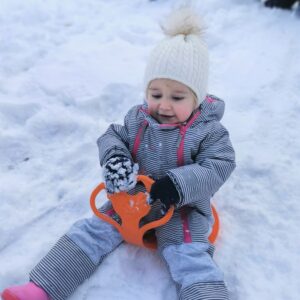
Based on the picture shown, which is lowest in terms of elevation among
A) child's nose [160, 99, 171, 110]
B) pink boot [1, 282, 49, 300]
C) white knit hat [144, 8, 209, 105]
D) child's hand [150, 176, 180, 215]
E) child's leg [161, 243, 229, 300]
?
pink boot [1, 282, 49, 300]

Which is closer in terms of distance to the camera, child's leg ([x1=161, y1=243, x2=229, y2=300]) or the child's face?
child's leg ([x1=161, y1=243, x2=229, y2=300])

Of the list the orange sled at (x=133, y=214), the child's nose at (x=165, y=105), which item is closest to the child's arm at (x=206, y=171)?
the orange sled at (x=133, y=214)

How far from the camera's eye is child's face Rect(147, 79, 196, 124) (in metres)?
1.85

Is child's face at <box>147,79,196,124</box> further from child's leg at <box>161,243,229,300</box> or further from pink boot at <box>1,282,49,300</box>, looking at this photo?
pink boot at <box>1,282,49,300</box>

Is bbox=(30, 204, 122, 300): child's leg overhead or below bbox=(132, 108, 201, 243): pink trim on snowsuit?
below

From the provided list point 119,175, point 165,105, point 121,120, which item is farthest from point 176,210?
point 121,120

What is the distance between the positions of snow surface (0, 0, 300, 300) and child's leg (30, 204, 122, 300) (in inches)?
2.2

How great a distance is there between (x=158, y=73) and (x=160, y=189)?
1.59 ft

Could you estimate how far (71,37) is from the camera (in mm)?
3732

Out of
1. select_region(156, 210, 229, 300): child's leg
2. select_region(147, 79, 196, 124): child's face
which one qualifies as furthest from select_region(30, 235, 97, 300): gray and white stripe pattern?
select_region(147, 79, 196, 124): child's face

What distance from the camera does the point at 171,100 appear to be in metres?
1.86

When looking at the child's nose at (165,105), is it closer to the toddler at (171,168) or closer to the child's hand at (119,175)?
the toddler at (171,168)

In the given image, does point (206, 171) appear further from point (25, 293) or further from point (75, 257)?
point (25, 293)

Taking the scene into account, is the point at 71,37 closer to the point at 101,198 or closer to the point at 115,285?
the point at 101,198
